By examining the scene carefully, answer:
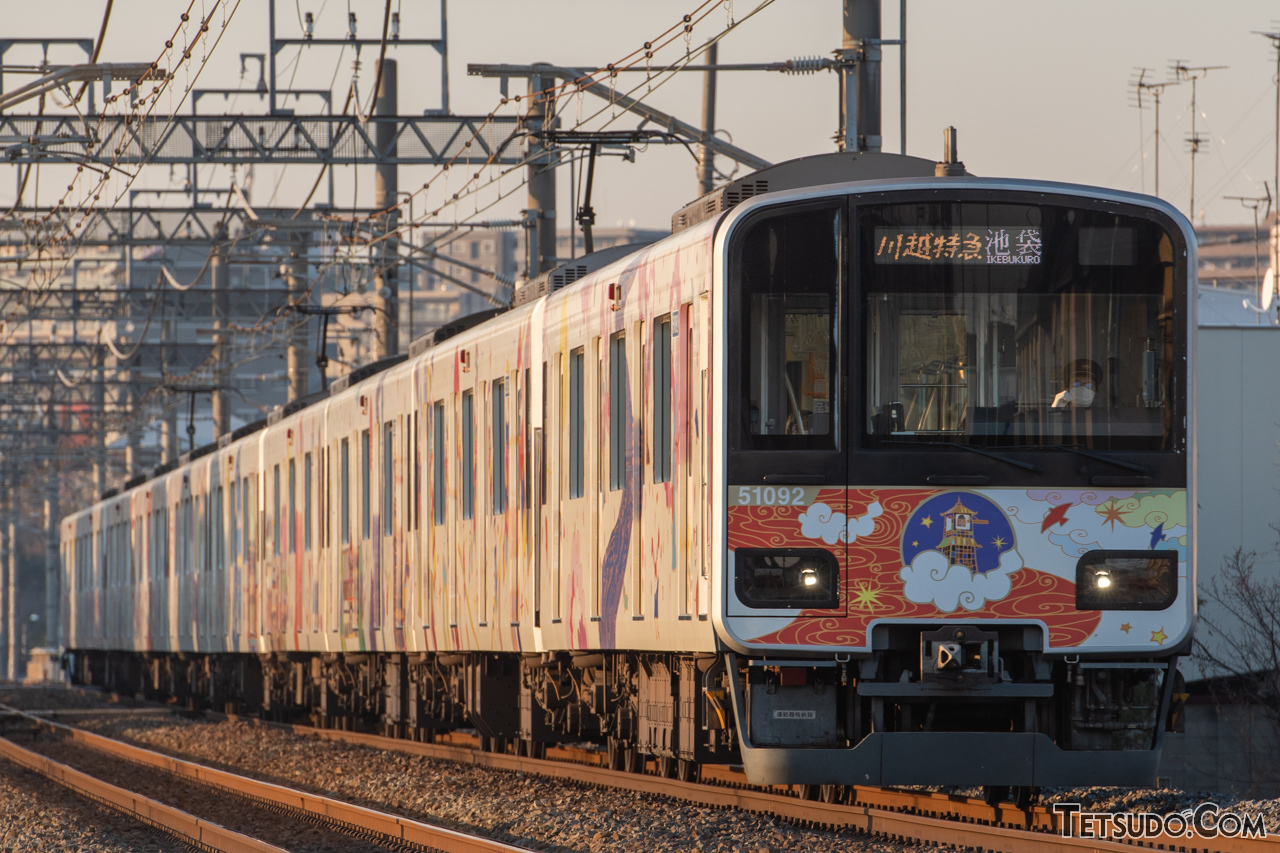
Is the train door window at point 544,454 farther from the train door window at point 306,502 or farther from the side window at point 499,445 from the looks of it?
the train door window at point 306,502

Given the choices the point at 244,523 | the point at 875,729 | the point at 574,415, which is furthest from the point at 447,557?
the point at 244,523

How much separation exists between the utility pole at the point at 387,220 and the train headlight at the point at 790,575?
665 inches

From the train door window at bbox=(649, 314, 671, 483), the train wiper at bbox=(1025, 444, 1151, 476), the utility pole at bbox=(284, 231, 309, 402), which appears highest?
the utility pole at bbox=(284, 231, 309, 402)

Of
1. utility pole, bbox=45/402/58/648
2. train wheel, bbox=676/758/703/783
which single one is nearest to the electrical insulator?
train wheel, bbox=676/758/703/783

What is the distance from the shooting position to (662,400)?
9.91m

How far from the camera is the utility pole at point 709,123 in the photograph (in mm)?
19719

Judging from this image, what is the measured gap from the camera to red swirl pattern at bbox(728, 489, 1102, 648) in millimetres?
8742

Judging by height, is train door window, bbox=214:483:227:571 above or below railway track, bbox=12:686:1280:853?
above

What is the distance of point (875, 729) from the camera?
29.0ft

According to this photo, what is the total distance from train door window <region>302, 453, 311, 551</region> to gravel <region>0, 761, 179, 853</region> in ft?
14.3

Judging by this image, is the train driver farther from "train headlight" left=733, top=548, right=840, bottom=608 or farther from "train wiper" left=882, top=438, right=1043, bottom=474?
"train headlight" left=733, top=548, right=840, bottom=608

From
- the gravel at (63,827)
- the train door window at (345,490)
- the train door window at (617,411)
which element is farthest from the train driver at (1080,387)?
the train door window at (345,490)

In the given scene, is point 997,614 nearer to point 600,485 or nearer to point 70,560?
point 600,485

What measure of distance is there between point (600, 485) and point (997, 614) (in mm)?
3024
